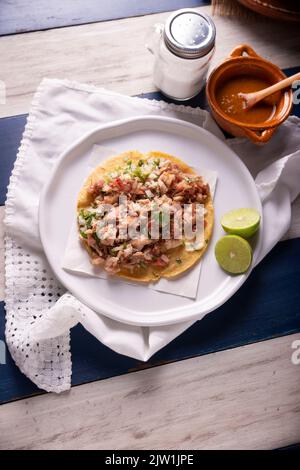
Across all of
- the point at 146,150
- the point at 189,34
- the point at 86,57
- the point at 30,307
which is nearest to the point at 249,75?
the point at 189,34

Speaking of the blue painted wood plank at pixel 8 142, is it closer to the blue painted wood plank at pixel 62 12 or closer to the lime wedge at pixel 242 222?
the blue painted wood plank at pixel 62 12

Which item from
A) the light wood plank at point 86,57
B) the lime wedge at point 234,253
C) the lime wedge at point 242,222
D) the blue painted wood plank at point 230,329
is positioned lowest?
the blue painted wood plank at point 230,329

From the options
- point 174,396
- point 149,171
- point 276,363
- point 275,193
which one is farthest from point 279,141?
point 174,396

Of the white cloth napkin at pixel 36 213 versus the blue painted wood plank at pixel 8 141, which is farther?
the blue painted wood plank at pixel 8 141

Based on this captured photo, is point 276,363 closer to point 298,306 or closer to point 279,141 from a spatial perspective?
point 298,306

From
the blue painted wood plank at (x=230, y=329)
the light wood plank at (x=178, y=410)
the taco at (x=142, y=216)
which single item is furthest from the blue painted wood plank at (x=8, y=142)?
the light wood plank at (x=178, y=410)

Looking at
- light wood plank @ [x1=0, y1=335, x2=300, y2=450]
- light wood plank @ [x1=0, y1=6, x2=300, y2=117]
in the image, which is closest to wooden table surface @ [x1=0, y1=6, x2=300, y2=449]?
light wood plank @ [x1=0, y1=335, x2=300, y2=450]
